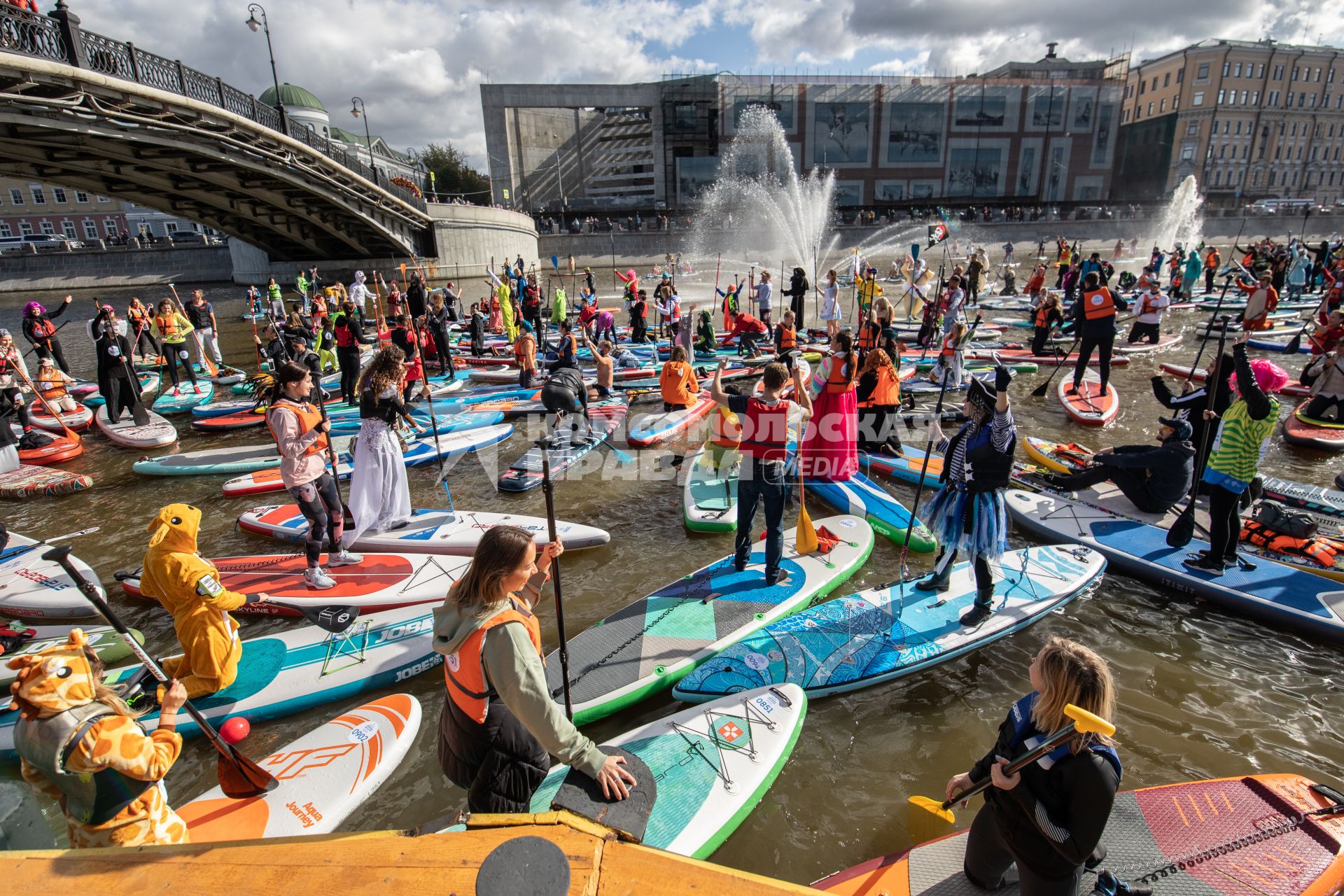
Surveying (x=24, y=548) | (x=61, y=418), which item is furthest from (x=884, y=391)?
(x=61, y=418)

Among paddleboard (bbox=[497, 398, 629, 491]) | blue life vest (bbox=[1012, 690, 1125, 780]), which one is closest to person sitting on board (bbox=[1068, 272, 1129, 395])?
paddleboard (bbox=[497, 398, 629, 491])

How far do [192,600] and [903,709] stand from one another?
17.6 ft

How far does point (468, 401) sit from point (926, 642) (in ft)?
35.0

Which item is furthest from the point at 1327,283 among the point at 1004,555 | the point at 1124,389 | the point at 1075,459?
the point at 1004,555

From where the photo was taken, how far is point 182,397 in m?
14.2

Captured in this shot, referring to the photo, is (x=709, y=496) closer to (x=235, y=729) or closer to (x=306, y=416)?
(x=306, y=416)

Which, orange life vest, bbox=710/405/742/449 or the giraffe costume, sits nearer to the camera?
the giraffe costume

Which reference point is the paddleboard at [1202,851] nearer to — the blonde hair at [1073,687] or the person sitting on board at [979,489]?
the blonde hair at [1073,687]

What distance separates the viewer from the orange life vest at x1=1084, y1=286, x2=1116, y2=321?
11.9 metres

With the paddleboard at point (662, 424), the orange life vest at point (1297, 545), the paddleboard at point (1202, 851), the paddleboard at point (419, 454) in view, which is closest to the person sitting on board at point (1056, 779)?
the paddleboard at point (1202, 851)

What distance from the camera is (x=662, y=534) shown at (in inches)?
313

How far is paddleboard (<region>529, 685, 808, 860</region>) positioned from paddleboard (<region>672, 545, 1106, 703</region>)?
13.0 inches

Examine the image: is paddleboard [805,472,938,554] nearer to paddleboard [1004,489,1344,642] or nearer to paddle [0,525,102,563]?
paddleboard [1004,489,1344,642]

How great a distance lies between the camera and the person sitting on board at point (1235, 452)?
18.8 ft
